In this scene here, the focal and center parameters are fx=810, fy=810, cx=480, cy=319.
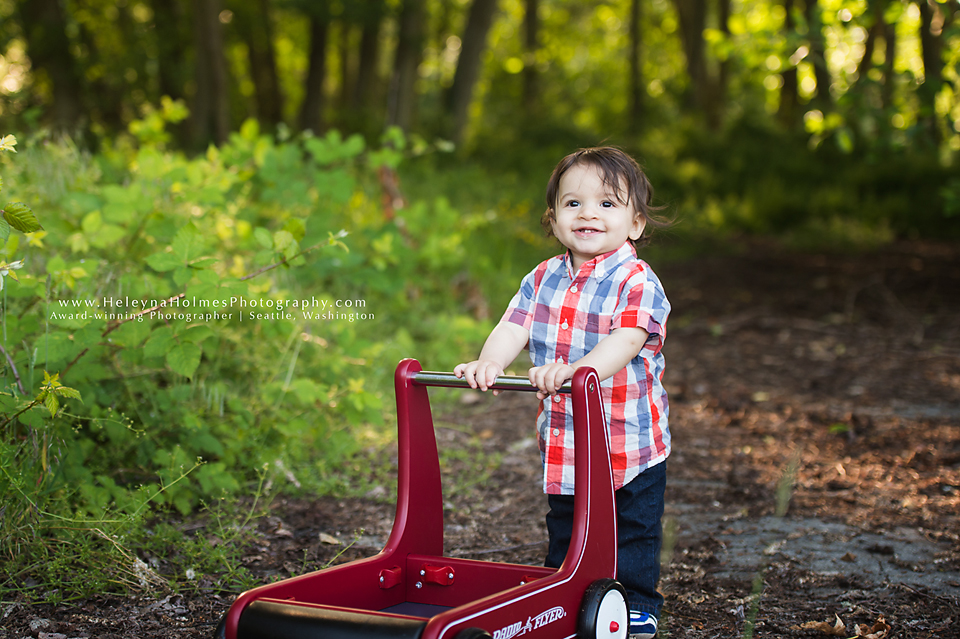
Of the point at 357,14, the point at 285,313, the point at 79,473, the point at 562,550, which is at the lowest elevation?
the point at 562,550

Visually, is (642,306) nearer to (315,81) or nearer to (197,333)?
(197,333)

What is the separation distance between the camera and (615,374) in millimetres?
2139

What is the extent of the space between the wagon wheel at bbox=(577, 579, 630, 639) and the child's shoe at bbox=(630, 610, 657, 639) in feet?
0.54

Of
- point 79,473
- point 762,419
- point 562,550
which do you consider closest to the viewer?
point 562,550

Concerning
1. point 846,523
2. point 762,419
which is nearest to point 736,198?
point 762,419

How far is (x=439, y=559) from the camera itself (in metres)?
2.06

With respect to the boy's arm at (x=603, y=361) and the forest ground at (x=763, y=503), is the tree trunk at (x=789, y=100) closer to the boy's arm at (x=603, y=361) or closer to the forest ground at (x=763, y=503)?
the forest ground at (x=763, y=503)

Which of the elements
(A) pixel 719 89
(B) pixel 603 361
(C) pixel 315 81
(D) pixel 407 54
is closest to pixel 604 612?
(B) pixel 603 361

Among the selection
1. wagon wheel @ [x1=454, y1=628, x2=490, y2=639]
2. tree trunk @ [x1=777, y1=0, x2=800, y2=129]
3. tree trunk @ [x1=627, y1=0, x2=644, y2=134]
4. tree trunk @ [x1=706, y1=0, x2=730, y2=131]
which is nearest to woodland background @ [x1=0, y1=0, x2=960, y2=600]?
wagon wheel @ [x1=454, y1=628, x2=490, y2=639]

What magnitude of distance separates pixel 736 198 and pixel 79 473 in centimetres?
1254

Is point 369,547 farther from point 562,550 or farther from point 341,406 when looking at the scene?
point 562,550

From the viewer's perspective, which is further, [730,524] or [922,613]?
[730,524]

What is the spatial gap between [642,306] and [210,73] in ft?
33.7

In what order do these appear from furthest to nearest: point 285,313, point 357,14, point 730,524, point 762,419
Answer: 1. point 357,14
2. point 762,419
3. point 285,313
4. point 730,524
